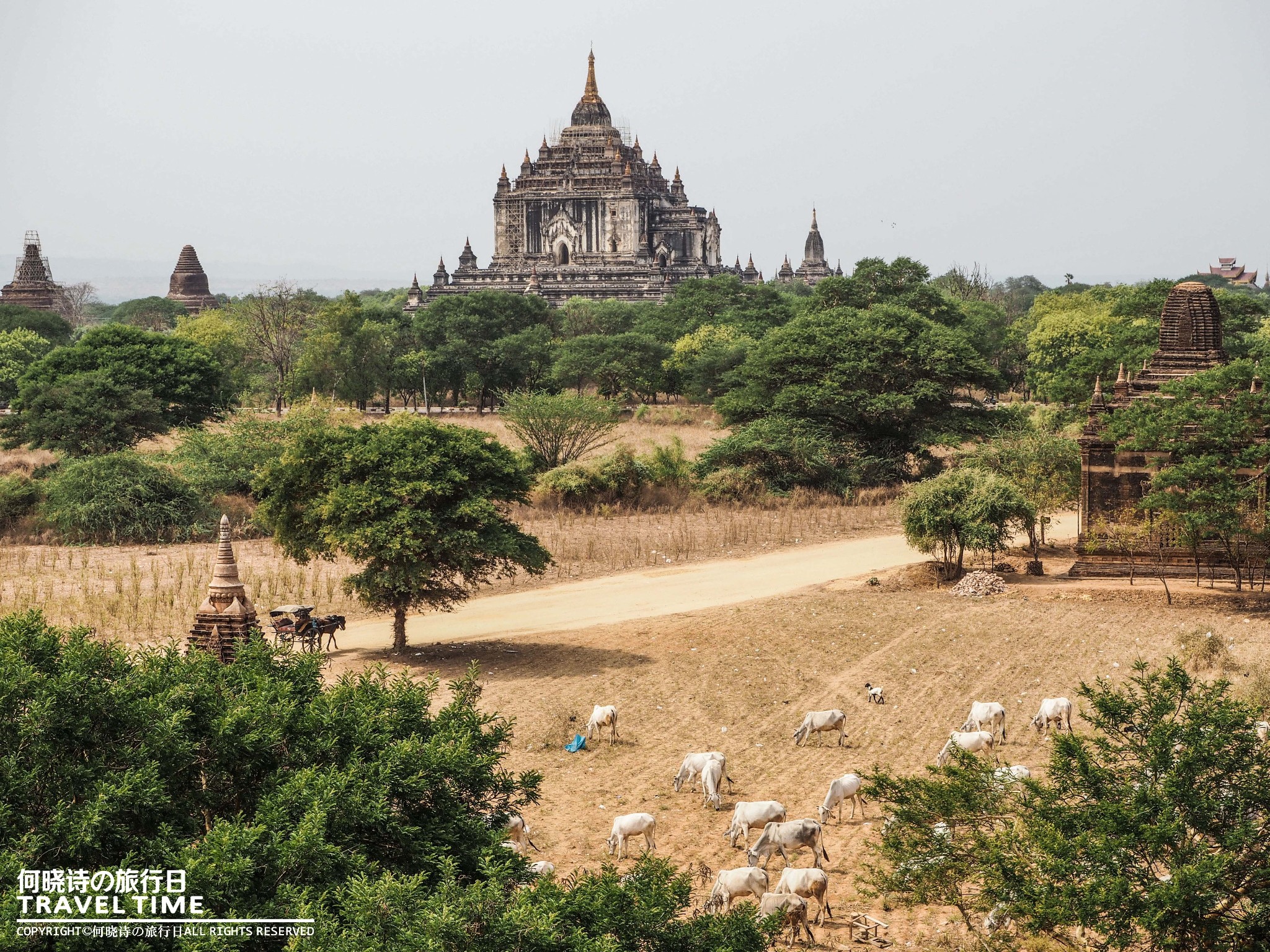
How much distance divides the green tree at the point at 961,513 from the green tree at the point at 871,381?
12965 millimetres

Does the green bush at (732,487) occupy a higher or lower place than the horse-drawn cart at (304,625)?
higher

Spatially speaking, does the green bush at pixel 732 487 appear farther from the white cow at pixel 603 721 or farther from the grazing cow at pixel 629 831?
the grazing cow at pixel 629 831

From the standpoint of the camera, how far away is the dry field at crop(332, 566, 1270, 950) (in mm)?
16062

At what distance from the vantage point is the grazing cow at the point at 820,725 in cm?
1886

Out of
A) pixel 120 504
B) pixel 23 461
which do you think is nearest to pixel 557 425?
pixel 120 504

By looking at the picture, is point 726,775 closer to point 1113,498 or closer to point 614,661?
point 614,661

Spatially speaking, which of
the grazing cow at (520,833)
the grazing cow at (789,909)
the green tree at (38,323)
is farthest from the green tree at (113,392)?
the grazing cow at (789,909)

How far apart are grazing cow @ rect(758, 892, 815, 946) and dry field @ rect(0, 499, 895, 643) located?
505 inches

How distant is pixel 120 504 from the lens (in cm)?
3475

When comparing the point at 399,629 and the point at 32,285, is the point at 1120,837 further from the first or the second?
the point at 32,285

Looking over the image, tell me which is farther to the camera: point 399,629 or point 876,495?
point 876,495

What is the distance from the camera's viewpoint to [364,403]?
214 feet

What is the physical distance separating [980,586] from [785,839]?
14.9 metres

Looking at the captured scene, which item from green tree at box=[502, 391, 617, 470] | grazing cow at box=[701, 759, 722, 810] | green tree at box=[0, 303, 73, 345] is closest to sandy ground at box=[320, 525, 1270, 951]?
grazing cow at box=[701, 759, 722, 810]
